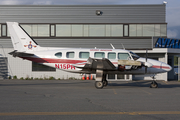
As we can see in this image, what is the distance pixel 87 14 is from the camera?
90.1ft

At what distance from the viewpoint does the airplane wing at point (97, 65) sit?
49.8 feet

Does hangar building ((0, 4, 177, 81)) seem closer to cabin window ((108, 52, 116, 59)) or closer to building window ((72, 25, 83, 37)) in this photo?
building window ((72, 25, 83, 37))

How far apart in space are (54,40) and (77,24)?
3384 mm

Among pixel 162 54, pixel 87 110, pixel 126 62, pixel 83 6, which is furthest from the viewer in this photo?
pixel 83 6

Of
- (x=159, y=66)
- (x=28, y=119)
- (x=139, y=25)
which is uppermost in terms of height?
(x=139, y=25)

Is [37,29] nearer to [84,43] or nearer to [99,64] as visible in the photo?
[84,43]

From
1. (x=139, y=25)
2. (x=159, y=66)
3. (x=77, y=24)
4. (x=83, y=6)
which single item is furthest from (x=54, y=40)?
(x=159, y=66)

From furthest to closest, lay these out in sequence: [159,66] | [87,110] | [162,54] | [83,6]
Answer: [83,6] < [162,54] < [159,66] < [87,110]

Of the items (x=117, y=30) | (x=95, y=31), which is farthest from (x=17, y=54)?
(x=117, y=30)

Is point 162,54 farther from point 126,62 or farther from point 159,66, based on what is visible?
point 126,62

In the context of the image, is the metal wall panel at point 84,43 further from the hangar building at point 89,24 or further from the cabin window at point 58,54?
the cabin window at point 58,54

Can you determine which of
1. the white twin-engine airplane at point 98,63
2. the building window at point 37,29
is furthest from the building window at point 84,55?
the building window at point 37,29

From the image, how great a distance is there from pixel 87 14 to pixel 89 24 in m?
1.23

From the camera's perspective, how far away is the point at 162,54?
25.7m
